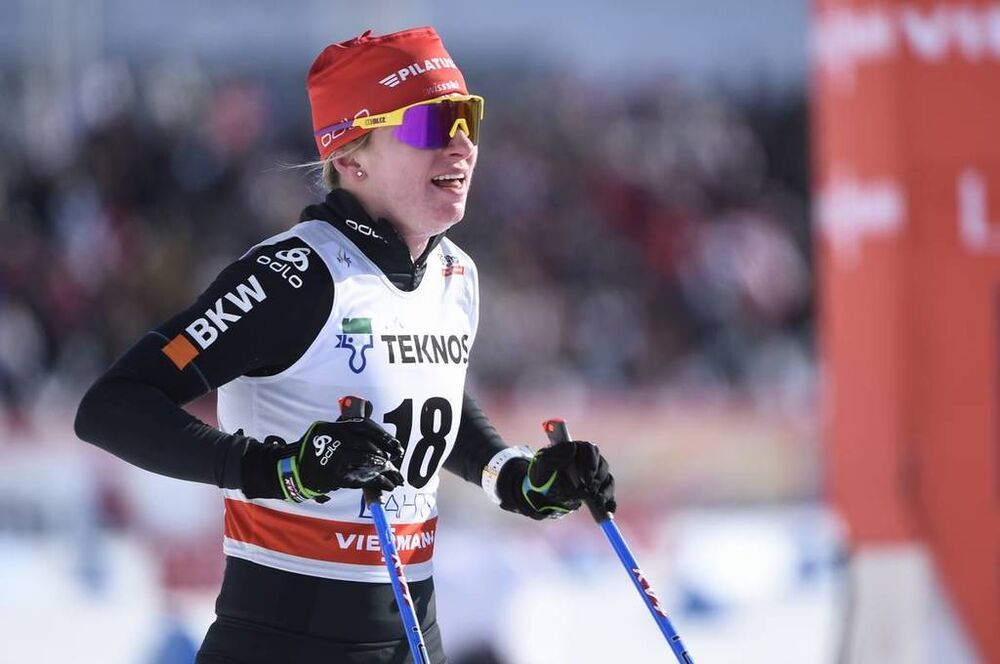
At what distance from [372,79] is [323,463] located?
2.87 feet

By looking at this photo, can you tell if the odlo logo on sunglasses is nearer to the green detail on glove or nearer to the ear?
the ear

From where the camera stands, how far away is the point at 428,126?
3.04 meters

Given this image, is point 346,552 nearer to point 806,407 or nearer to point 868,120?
point 868,120

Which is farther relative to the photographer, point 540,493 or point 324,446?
point 540,493

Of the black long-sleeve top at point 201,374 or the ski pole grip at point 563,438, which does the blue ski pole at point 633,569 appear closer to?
the ski pole grip at point 563,438

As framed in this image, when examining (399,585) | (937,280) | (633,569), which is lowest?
(633,569)

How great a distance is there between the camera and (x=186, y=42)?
17344 mm

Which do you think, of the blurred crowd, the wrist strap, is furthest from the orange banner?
the blurred crowd

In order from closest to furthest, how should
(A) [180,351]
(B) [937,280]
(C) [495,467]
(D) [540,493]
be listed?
(A) [180,351] → (D) [540,493] → (C) [495,467] → (B) [937,280]

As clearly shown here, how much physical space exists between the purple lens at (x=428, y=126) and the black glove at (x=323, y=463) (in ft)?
2.17

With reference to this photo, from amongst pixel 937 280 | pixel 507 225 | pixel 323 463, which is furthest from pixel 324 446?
pixel 507 225

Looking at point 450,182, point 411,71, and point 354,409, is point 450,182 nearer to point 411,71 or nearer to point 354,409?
point 411,71

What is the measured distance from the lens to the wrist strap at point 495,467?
130 inches

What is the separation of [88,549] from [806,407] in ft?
23.0
